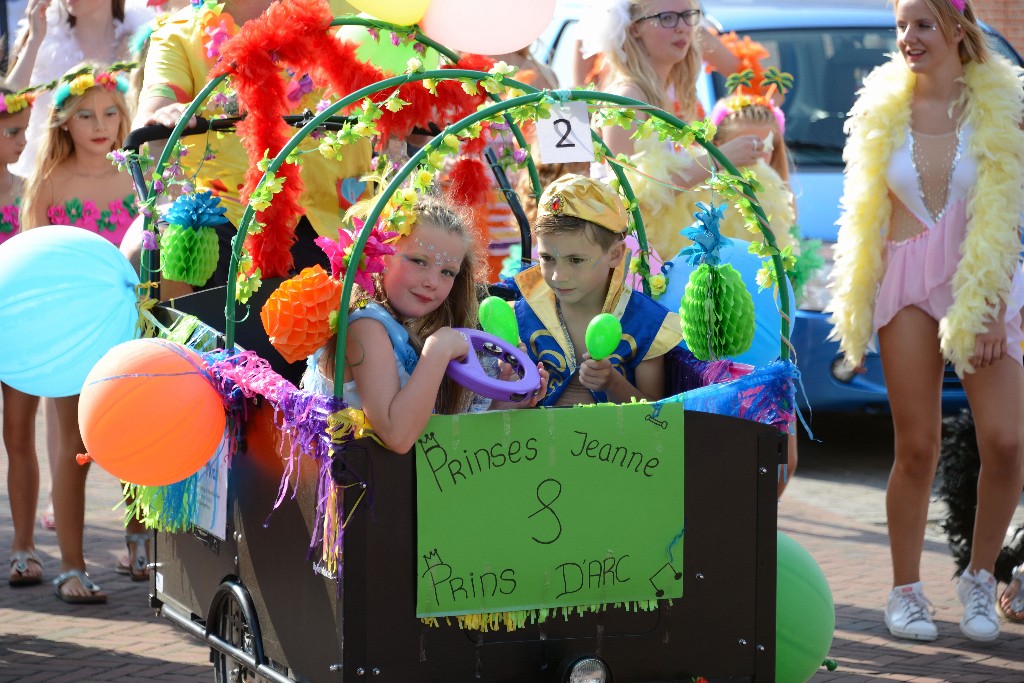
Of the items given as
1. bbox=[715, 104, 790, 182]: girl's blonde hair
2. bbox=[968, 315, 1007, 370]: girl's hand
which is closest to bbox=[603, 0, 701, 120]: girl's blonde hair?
bbox=[715, 104, 790, 182]: girl's blonde hair

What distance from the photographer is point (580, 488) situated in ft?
10.4

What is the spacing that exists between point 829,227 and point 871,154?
229cm

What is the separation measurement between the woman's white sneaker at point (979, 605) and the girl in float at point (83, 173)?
9.71ft

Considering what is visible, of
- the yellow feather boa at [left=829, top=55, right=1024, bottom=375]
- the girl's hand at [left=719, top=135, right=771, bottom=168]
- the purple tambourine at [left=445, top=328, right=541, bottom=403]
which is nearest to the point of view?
the purple tambourine at [left=445, top=328, right=541, bottom=403]

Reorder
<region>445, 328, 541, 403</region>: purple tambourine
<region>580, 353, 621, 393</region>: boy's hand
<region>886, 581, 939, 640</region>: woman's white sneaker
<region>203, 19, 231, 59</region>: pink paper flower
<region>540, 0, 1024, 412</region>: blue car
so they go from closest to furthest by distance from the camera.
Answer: <region>445, 328, 541, 403</region>: purple tambourine → <region>580, 353, 621, 393</region>: boy's hand → <region>203, 19, 231, 59</region>: pink paper flower → <region>886, 581, 939, 640</region>: woman's white sneaker → <region>540, 0, 1024, 412</region>: blue car

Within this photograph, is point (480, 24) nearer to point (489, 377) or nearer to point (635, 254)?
point (635, 254)

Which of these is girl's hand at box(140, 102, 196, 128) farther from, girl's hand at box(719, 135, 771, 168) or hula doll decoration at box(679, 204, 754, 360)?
girl's hand at box(719, 135, 771, 168)

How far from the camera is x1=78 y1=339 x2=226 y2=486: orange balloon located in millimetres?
3363

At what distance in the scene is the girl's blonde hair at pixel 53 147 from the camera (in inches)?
210

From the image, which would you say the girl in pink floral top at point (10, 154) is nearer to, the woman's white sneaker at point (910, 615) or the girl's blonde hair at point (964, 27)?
the girl's blonde hair at point (964, 27)

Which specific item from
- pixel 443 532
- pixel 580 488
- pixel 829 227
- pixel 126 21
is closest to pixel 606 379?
pixel 580 488

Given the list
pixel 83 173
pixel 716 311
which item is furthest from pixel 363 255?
pixel 83 173

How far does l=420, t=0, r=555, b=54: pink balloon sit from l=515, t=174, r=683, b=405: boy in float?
1.95ft

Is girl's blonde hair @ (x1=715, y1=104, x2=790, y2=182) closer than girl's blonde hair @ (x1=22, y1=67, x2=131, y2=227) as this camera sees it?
No
